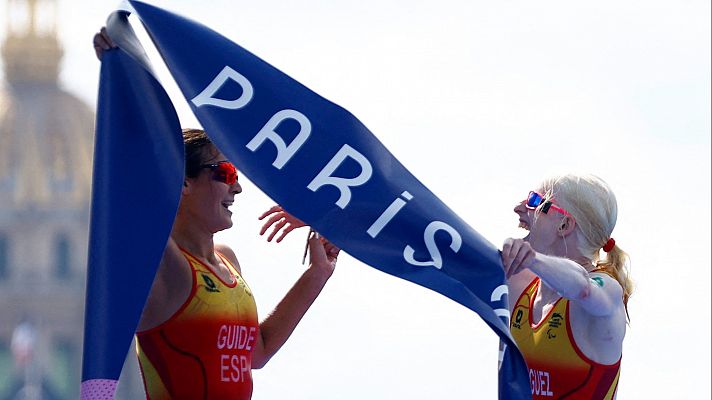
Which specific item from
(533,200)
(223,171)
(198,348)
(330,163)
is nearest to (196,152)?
(223,171)

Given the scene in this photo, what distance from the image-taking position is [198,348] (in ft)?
18.4

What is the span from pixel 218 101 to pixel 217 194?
1.27 ft

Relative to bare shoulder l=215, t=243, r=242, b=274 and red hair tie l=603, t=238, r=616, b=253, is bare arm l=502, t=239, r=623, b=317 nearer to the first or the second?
red hair tie l=603, t=238, r=616, b=253

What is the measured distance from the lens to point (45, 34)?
4099 inches

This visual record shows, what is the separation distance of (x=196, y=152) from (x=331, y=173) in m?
0.51

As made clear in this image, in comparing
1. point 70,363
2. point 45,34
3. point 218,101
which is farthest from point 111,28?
point 45,34

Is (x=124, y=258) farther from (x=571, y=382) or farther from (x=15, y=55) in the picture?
(x=15, y=55)

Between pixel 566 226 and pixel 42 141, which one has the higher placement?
pixel 42 141

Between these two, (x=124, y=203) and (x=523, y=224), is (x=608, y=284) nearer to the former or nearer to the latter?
(x=523, y=224)

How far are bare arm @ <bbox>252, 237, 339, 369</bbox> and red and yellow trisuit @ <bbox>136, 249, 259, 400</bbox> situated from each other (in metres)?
0.45

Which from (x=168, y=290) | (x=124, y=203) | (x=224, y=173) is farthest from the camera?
(x=224, y=173)

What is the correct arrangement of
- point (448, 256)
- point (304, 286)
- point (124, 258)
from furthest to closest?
point (304, 286) → point (448, 256) → point (124, 258)

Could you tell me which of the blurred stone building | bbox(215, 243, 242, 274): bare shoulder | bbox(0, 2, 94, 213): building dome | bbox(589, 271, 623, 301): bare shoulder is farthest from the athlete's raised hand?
bbox(0, 2, 94, 213): building dome

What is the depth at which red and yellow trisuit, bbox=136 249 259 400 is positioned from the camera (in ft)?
18.3
